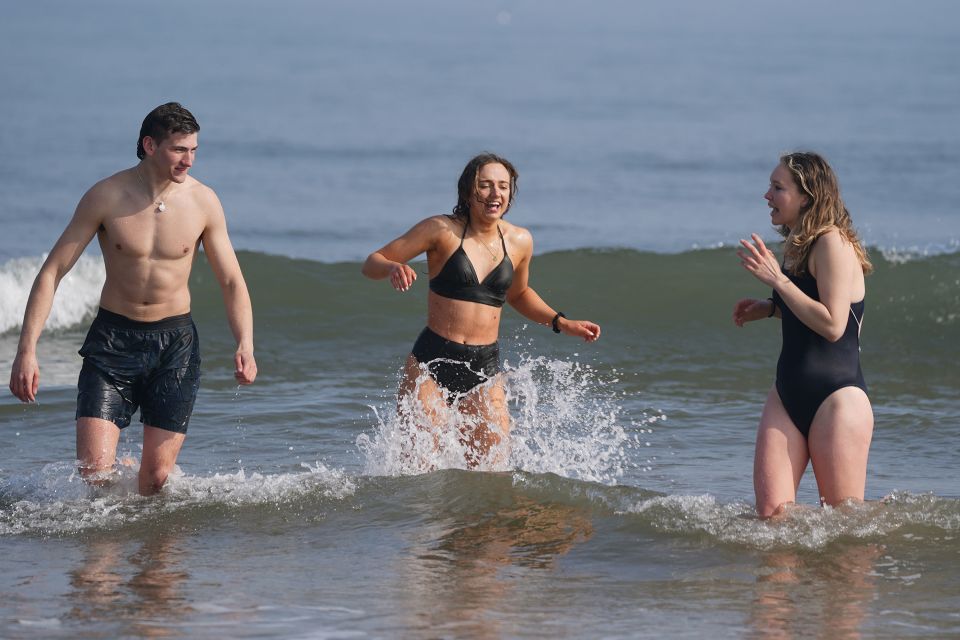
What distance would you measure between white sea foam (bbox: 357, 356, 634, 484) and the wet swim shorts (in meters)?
1.17

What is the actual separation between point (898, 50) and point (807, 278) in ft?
190

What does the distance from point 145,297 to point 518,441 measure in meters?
2.31

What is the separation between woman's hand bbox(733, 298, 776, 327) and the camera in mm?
6484

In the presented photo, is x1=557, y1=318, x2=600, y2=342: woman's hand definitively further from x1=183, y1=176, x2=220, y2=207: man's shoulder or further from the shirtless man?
x1=183, y1=176, x2=220, y2=207: man's shoulder

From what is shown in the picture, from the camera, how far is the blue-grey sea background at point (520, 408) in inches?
228

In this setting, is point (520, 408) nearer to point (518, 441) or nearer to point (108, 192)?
point (518, 441)

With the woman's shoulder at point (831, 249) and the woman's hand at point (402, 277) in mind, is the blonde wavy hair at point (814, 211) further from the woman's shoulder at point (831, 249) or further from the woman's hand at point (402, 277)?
the woman's hand at point (402, 277)

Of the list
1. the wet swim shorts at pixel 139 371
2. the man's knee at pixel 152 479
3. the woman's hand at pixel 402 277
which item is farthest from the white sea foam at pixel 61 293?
the woman's hand at pixel 402 277

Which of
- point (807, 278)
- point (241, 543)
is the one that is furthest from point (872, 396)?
point (241, 543)

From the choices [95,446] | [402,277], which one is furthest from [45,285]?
[402,277]

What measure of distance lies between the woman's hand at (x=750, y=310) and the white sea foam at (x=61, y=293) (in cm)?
911

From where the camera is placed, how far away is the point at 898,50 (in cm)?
6034

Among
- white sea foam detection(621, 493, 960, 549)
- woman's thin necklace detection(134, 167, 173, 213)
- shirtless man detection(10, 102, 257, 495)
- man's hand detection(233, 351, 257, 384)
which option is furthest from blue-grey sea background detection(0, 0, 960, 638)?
woman's thin necklace detection(134, 167, 173, 213)

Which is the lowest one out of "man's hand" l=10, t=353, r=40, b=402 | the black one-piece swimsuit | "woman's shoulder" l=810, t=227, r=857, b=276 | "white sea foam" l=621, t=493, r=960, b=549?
"white sea foam" l=621, t=493, r=960, b=549
